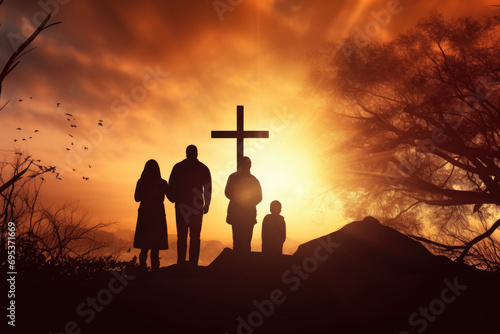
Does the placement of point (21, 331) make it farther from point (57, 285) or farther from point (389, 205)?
point (389, 205)

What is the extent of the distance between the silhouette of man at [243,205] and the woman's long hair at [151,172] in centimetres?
162

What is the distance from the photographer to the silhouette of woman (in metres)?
7.79

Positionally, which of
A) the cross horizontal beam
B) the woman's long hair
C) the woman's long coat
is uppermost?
the cross horizontal beam

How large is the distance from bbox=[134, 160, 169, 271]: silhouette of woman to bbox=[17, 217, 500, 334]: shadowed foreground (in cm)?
56

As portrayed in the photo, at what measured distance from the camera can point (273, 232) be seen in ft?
31.8

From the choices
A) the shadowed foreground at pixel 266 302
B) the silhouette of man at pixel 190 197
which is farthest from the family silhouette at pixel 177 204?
the shadowed foreground at pixel 266 302

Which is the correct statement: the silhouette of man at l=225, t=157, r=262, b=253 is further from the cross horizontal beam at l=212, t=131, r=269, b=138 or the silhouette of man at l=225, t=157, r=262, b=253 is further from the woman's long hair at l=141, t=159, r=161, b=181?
the cross horizontal beam at l=212, t=131, r=269, b=138

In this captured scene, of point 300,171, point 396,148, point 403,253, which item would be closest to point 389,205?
point 396,148

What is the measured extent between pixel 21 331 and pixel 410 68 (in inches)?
516

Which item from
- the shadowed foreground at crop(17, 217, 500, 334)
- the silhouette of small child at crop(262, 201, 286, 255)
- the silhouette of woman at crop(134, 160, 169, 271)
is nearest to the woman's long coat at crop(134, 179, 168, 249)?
the silhouette of woman at crop(134, 160, 169, 271)

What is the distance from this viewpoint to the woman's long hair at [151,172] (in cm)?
779

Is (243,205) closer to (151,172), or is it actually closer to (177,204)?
(177,204)

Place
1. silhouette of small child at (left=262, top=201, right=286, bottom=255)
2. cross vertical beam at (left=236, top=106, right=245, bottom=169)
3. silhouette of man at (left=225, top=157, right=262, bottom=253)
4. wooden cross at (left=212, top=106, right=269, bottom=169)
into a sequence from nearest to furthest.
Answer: silhouette of man at (left=225, top=157, right=262, bottom=253), silhouette of small child at (left=262, top=201, right=286, bottom=255), cross vertical beam at (left=236, top=106, right=245, bottom=169), wooden cross at (left=212, top=106, right=269, bottom=169)

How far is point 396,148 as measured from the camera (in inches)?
610
